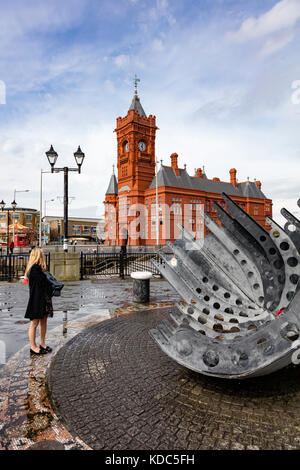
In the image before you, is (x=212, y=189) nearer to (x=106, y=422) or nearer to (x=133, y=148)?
(x=133, y=148)

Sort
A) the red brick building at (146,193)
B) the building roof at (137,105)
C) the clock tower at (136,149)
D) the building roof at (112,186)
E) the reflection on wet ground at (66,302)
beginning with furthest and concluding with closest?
the building roof at (112,186), the building roof at (137,105), the clock tower at (136,149), the red brick building at (146,193), the reflection on wet ground at (66,302)

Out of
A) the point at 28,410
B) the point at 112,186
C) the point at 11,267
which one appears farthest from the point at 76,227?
the point at 28,410

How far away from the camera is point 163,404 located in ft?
10.4

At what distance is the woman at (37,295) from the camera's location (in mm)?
4559

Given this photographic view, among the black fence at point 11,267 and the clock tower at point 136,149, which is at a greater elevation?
the clock tower at point 136,149

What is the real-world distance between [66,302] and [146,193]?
39.4m

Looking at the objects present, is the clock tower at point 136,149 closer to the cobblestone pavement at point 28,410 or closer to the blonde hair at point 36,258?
the blonde hair at point 36,258

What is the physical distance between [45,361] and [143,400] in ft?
6.96

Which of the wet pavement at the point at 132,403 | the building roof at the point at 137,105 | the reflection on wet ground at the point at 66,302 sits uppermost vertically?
the building roof at the point at 137,105

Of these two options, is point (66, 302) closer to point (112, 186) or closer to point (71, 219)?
point (112, 186)

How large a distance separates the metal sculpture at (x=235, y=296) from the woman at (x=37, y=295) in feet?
6.90

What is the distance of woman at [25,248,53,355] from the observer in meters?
4.56

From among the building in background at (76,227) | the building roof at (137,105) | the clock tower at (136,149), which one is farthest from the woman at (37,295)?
the building in background at (76,227)

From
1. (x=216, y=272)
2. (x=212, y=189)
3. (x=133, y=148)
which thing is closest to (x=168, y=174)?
(x=133, y=148)
